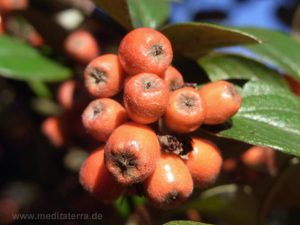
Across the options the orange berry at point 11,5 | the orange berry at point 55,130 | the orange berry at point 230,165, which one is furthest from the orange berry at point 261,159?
the orange berry at point 11,5

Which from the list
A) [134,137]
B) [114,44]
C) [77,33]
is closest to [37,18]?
[77,33]

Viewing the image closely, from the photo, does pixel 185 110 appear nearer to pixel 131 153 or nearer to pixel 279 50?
pixel 131 153

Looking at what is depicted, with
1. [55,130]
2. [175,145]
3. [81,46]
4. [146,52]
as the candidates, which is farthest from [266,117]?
[55,130]

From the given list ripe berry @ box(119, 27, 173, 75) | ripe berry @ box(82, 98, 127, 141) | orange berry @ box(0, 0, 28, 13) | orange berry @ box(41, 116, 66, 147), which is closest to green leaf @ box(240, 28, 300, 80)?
ripe berry @ box(119, 27, 173, 75)

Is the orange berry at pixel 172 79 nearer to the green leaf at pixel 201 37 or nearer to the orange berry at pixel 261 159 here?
the green leaf at pixel 201 37

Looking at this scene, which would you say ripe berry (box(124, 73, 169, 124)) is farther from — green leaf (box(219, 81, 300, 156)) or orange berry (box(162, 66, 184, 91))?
green leaf (box(219, 81, 300, 156))

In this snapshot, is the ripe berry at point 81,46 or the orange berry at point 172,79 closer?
the orange berry at point 172,79
